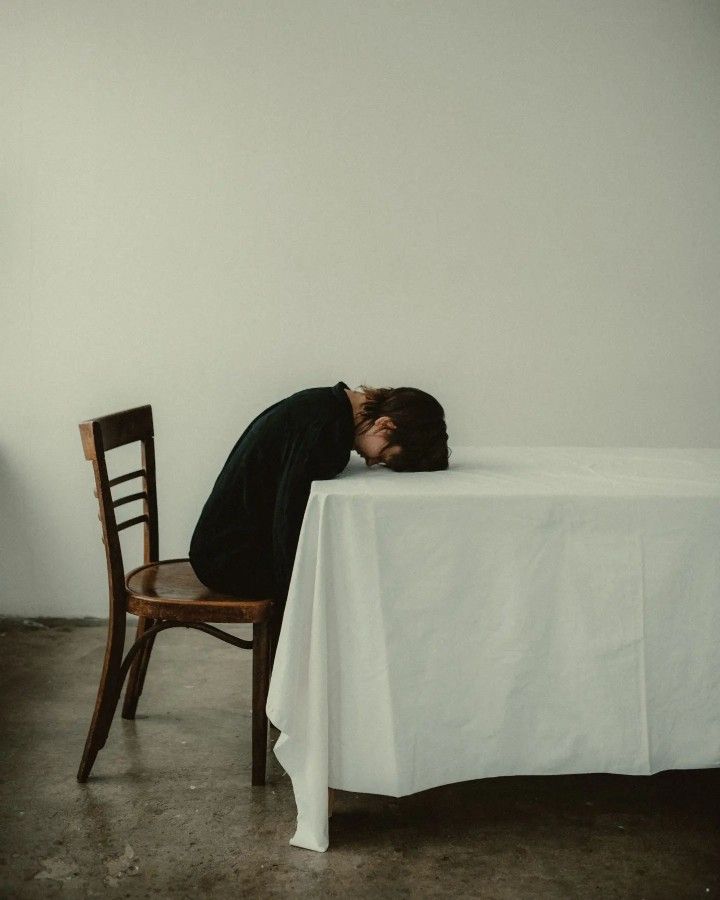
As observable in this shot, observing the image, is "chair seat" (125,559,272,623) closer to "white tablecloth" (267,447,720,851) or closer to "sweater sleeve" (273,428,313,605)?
"sweater sleeve" (273,428,313,605)

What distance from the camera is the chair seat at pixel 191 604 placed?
189 cm

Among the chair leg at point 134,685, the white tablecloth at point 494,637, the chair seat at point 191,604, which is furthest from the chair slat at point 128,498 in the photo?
the white tablecloth at point 494,637

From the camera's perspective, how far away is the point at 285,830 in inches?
Answer: 69.7

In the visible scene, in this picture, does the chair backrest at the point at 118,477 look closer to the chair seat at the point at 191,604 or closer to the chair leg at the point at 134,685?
the chair seat at the point at 191,604

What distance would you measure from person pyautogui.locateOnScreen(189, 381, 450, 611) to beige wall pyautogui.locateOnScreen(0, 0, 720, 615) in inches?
48.6

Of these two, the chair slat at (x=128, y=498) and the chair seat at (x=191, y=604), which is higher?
the chair slat at (x=128, y=498)

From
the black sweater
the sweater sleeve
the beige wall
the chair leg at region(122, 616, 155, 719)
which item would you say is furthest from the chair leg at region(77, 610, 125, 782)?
the beige wall

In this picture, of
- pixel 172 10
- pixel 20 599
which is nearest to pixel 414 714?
pixel 20 599

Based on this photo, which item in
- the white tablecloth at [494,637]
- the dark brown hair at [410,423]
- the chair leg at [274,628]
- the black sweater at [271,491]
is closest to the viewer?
the white tablecloth at [494,637]

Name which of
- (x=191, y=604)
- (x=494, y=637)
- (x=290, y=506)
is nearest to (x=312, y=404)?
(x=290, y=506)

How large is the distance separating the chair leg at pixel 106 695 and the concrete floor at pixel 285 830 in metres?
0.06

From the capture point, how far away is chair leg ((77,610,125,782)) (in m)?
1.96

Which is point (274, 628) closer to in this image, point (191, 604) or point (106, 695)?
point (191, 604)

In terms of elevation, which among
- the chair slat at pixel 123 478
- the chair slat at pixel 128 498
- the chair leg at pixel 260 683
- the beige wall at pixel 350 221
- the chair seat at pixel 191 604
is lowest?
the chair leg at pixel 260 683
